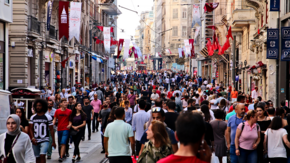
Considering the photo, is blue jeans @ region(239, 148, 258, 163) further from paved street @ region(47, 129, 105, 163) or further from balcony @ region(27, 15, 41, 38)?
balcony @ region(27, 15, 41, 38)

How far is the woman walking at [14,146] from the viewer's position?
19.5 ft

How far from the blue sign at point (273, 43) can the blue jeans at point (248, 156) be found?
1295 centimetres

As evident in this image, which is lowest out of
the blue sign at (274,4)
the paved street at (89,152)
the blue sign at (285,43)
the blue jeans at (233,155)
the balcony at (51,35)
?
the paved street at (89,152)

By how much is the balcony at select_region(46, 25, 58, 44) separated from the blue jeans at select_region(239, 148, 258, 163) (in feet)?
73.8

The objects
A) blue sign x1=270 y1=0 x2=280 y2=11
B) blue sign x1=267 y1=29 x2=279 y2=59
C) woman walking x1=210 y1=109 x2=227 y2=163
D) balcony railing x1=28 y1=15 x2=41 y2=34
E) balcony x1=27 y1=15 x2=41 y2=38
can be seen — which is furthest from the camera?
balcony railing x1=28 y1=15 x2=41 y2=34

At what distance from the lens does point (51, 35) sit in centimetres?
2977

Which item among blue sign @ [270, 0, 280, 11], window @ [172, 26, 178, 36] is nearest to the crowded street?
blue sign @ [270, 0, 280, 11]

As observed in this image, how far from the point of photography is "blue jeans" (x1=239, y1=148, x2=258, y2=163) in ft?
25.3

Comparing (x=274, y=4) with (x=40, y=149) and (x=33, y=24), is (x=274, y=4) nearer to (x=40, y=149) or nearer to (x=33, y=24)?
(x=33, y=24)

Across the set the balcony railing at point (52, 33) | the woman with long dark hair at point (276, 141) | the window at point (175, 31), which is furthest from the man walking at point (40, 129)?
the window at point (175, 31)

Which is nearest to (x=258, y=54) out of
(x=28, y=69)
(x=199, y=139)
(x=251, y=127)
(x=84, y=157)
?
(x=28, y=69)

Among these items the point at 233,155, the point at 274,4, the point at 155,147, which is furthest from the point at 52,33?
the point at 155,147

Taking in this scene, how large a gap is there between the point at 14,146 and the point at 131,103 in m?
13.5

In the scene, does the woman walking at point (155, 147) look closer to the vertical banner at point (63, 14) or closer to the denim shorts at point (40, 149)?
the denim shorts at point (40, 149)
